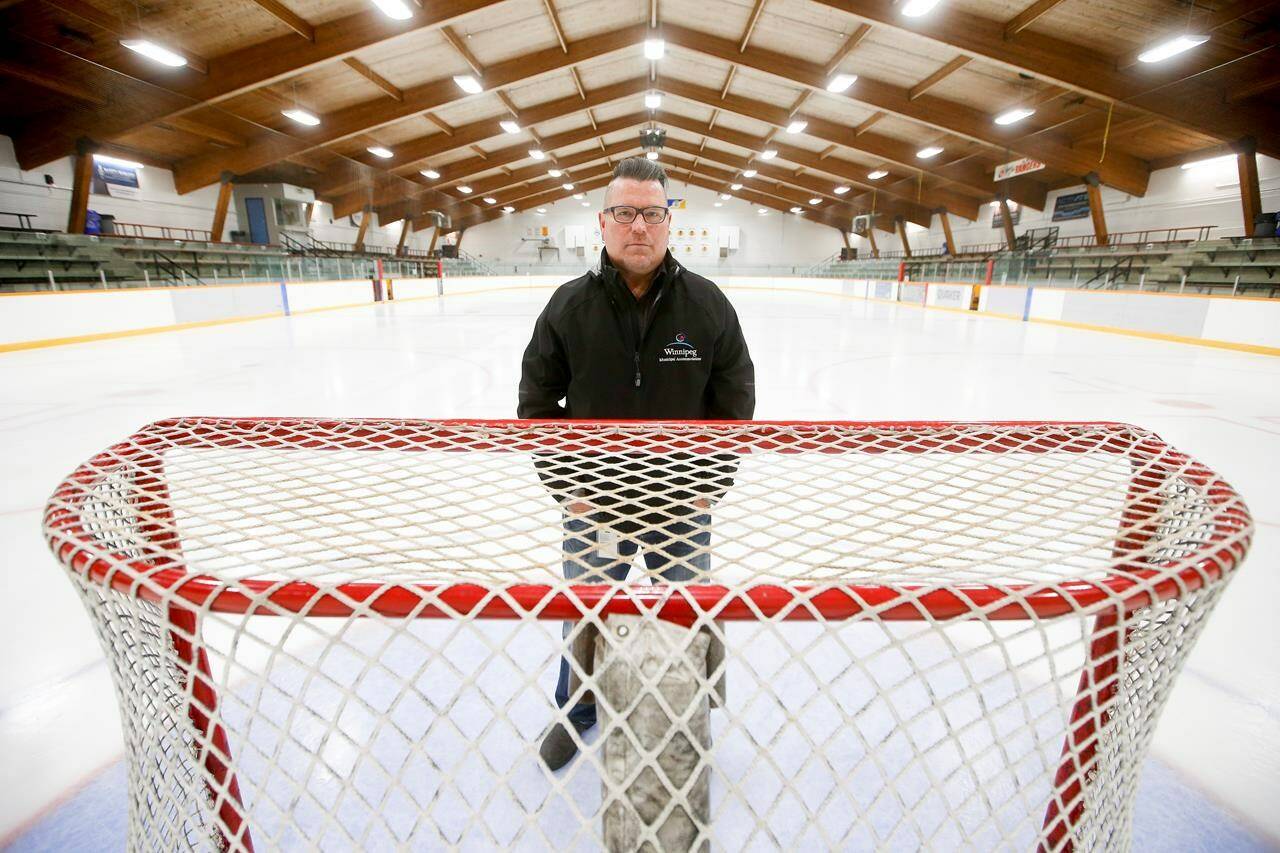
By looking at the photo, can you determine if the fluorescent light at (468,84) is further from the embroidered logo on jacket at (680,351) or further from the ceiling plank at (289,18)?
the embroidered logo on jacket at (680,351)

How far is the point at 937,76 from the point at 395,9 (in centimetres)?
1007

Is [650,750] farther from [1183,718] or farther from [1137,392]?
[1137,392]

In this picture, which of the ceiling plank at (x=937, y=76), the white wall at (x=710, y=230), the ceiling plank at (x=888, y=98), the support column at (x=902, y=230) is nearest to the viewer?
the ceiling plank at (x=937, y=76)

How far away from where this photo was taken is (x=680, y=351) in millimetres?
1347

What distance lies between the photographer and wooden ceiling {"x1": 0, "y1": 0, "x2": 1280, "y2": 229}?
8.69 m

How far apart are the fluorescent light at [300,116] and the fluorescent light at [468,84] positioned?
123 inches

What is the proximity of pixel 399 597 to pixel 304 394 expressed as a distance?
182 inches

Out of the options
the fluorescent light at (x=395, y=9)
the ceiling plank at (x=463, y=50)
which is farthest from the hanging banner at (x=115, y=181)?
the fluorescent light at (x=395, y=9)

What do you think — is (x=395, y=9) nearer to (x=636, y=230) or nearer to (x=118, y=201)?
(x=636, y=230)

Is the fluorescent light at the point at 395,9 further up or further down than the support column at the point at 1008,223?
further up

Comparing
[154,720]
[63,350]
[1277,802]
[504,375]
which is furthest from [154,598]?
[63,350]

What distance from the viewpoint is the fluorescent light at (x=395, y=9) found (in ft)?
27.0

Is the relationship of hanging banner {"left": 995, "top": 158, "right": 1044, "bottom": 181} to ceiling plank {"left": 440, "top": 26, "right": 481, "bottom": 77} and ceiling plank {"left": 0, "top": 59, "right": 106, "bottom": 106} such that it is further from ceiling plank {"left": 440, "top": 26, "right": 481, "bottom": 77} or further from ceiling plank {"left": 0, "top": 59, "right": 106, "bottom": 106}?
ceiling plank {"left": 0, "top": 59, "right": 106, "bottom": 106}

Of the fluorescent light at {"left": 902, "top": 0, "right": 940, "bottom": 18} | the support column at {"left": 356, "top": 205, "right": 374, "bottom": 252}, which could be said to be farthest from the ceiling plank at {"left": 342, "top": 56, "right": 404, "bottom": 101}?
the support column at {"left": 356, "top": 205, "right": 374, "bottom": 252}
